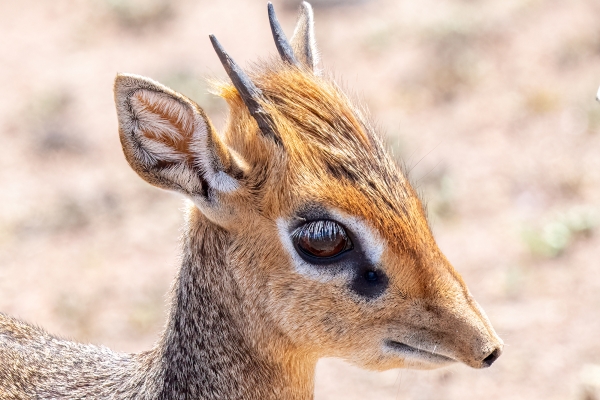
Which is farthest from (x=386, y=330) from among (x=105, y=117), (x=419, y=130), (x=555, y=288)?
(x=105, y=117)

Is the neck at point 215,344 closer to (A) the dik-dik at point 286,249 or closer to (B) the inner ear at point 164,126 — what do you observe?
(A) the dik-dik at point 286,249

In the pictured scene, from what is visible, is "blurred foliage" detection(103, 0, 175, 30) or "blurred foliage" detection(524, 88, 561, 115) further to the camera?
"blurred foliage" detection(103, 0, 175, 30)

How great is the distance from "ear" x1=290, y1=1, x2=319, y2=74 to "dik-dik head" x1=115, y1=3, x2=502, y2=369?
525 mm

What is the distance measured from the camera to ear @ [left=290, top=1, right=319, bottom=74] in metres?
3.82

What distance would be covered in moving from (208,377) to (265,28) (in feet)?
26.5

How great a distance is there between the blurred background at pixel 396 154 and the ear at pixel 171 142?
1.54 m

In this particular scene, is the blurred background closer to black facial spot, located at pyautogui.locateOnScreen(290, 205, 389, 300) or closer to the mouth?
black facial spot, located at pyautogui.locateOnScreen(290, 205, 389, 300)

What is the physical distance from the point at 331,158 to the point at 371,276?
50cm

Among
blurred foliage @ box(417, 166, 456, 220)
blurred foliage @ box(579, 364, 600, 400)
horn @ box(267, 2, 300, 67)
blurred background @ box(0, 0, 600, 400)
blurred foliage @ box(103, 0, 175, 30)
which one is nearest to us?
horn @ box(267, 2, 300, 67)

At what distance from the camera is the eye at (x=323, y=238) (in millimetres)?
3078

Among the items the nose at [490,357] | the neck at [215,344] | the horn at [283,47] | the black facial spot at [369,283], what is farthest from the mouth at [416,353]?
the horn at [283,47]

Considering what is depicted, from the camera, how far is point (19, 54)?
1077 cm

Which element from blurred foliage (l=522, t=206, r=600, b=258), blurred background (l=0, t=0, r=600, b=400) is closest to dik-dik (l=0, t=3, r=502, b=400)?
blurred background (l=0, t=0, r=600, b=400)

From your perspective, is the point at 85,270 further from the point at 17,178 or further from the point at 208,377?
the point at 208,377
